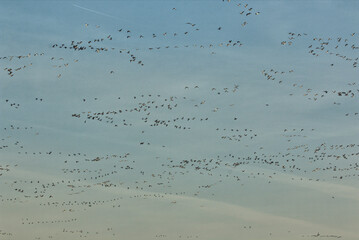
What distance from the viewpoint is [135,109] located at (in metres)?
115

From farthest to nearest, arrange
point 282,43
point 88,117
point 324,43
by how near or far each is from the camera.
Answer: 1. point 88,117
2. point 324,43
3. point 282,43

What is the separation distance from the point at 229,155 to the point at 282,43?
1240 inches

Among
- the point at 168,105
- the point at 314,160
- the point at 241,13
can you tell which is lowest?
the point at 314,160

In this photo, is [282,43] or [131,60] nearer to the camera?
[282,43]

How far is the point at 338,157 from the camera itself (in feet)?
409

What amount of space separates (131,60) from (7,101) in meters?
21.3

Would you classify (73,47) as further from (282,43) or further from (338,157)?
(338,157)

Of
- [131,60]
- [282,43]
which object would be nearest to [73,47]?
[131,60]

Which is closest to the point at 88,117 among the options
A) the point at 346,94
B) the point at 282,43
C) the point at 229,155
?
the point at 229,155

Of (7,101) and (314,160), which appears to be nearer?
(7,101)

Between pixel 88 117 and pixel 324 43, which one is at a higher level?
pixel 324 43

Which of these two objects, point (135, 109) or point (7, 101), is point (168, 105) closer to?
point (135, 109)

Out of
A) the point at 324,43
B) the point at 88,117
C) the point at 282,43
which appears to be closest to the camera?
the point at 282,43

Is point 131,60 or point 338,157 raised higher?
point 131,60
